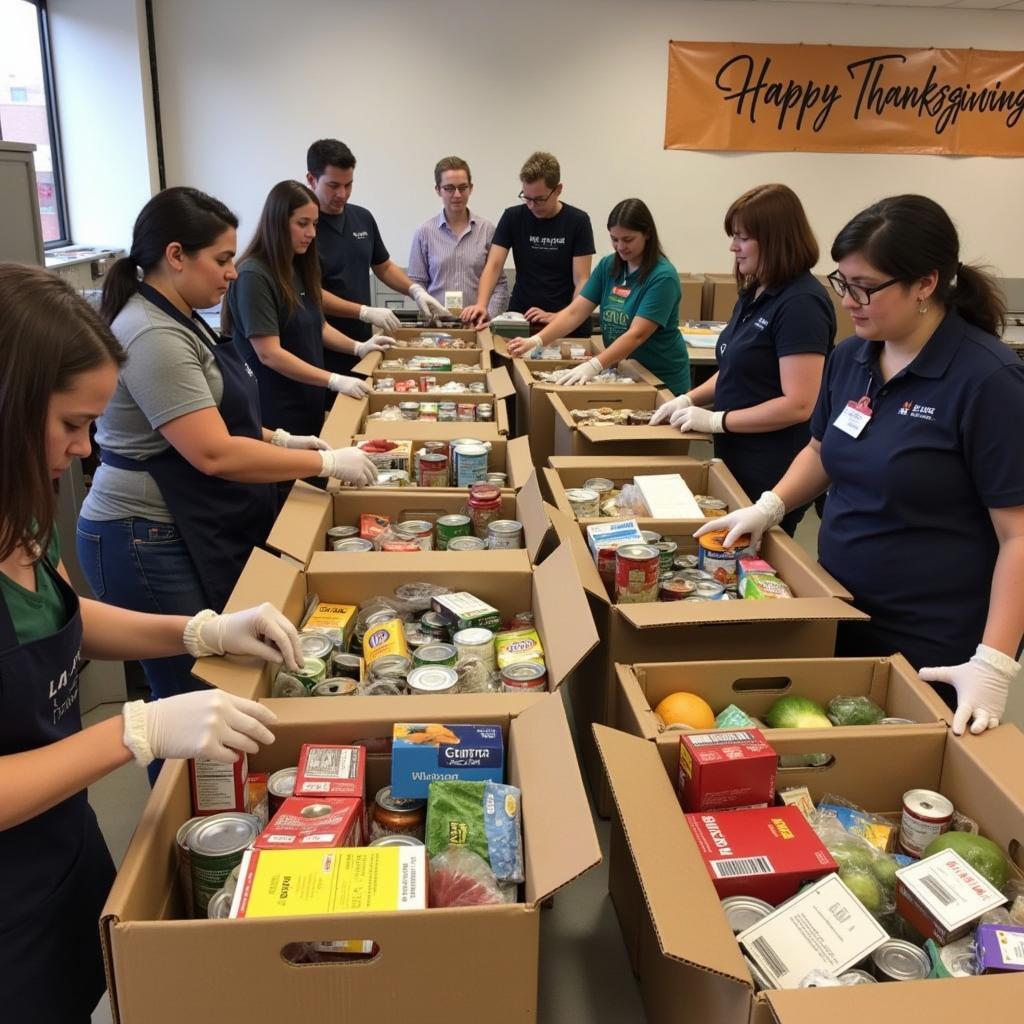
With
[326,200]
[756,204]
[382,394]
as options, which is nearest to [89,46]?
[326,200]

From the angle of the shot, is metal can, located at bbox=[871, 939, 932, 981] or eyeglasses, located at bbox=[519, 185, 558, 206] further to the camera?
eyeglasses, located at bbox=[519, 185, 558, 206]

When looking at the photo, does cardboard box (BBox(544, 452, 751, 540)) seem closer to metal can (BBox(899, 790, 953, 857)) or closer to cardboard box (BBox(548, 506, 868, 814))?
cardboard box (BBox(548, 506, 868, 814))

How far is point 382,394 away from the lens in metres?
3.05

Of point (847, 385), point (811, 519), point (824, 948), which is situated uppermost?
point (847, 385)

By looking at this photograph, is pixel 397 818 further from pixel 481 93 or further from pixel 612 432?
pixel 481 93

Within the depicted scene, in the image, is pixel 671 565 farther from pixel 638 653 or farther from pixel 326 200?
pixel 326 200

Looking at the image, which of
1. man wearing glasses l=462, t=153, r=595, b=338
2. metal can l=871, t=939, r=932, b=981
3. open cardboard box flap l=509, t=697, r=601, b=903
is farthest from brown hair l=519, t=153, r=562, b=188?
metal can l=871, t=939, r=932, b=981

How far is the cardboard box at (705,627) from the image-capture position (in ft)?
5.44

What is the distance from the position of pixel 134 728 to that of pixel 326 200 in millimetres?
2989

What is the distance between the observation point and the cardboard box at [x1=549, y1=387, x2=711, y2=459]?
265 centimetres

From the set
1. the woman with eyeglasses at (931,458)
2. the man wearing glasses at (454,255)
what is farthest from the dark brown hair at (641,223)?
the woman with eyeglasses at (931,458)

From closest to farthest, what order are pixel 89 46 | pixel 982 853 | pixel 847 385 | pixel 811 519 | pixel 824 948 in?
pixel 824 948 < pixel 982 853 < pixel 847 385 < pixel 811 519 < pixel 89 46

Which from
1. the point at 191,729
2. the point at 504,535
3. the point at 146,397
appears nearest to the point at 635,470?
the point at 504,535

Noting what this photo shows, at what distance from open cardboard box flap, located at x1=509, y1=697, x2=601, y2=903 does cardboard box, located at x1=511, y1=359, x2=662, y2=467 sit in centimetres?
180
